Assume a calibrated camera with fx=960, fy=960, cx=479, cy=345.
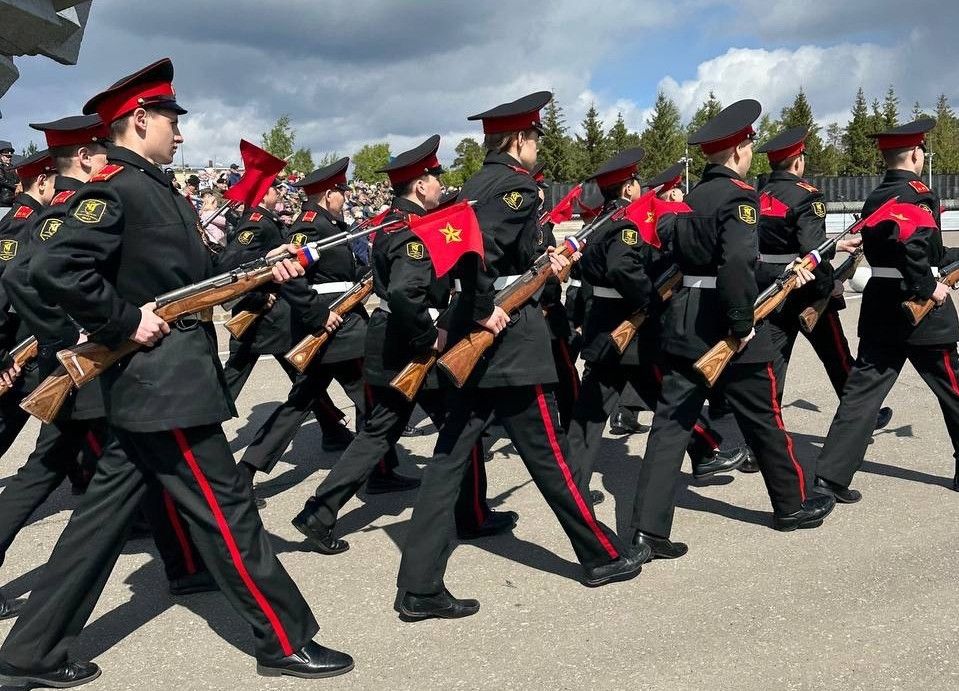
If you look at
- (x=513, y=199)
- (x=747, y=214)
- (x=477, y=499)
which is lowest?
(x=477, y=499)

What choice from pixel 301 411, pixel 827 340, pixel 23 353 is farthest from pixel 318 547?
pixel 827 340

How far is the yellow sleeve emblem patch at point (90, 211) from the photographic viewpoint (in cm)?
301

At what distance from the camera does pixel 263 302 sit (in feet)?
19.4

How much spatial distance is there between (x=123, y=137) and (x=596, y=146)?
55096 millimetres

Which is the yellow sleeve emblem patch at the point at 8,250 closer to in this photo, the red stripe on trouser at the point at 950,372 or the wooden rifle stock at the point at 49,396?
the wooden rifle stock at the point at 49,396

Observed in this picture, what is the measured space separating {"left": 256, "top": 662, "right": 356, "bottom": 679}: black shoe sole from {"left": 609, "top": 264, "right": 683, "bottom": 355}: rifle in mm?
2357

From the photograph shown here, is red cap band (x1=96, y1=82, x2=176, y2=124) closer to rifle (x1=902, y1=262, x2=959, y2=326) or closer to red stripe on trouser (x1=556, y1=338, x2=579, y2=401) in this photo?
red stripe on trouser (x1=556, y1=338, x2=579, y2=401)

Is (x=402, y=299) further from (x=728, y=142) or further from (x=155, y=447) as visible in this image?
(x=728, y=142)

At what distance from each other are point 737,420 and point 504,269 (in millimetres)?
1413

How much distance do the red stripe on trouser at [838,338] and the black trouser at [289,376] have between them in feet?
10.7

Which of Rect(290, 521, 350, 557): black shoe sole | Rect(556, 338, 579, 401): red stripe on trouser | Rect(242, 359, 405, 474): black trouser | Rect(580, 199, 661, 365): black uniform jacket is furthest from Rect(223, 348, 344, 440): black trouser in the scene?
Rect(580, 199, 661, 365): black uniform jacket

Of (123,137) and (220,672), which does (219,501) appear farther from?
(123,137)

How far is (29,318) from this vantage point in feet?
11.5

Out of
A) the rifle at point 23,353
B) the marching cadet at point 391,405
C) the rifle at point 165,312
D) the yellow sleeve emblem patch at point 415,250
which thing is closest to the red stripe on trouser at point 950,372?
the marching cadet at point 391,405
